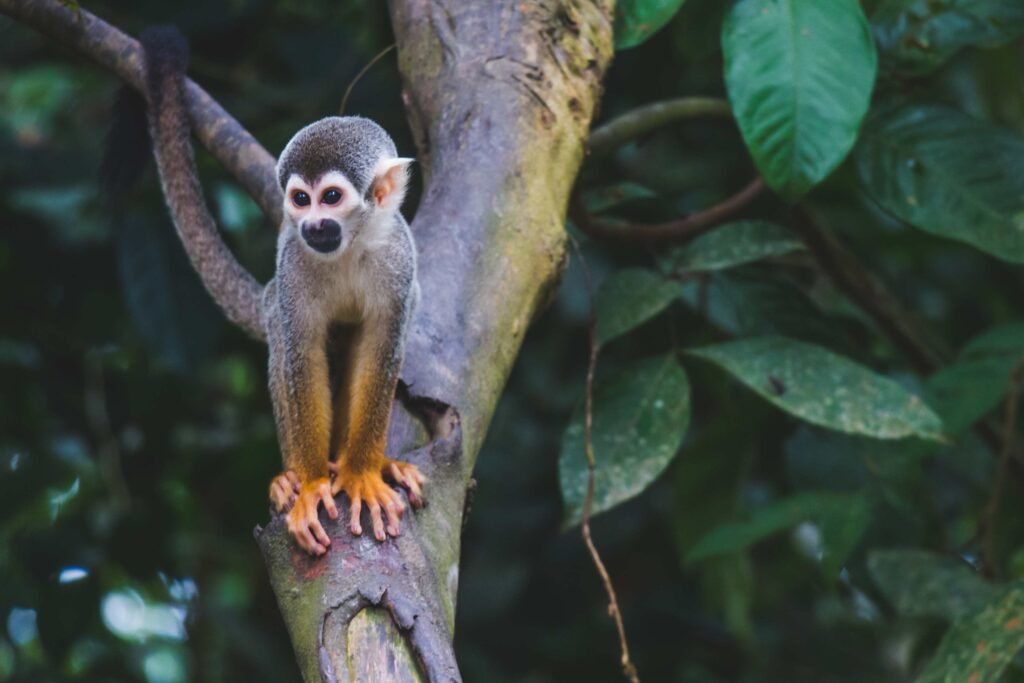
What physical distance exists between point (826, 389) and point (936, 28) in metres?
0.99

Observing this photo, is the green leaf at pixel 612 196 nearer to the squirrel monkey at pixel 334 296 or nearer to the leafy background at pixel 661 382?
the leafy background at pixel 661 382

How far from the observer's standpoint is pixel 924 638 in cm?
378

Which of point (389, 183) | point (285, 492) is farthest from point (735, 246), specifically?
point (285, 492)

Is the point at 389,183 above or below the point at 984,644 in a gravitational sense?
above

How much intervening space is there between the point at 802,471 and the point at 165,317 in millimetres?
2037

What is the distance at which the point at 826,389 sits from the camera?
2.78 metres

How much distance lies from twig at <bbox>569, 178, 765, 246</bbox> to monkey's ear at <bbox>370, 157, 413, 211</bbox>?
524 mm

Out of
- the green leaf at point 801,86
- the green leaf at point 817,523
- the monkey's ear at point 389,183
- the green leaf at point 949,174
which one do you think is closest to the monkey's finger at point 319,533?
the monkey's ear at point 389,183

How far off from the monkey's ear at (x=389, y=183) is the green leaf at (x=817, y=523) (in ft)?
4.08

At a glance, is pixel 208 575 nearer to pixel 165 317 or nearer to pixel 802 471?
pixel 165 317

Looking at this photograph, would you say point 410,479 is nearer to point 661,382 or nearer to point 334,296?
point 334,296

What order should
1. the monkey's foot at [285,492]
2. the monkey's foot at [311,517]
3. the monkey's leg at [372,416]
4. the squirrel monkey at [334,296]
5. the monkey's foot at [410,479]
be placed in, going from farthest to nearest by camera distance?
the squirrel monkey at [334,296] < the monkey's foot at [285,492] < the monkey's leg at [372,416] < the monkey's foot at [410,479] < the monkey's foot at [311,517]

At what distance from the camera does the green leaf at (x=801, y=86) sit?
246cm

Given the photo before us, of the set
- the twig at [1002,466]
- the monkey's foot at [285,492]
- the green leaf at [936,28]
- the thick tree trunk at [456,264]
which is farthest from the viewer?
the twig at [1002,466]
